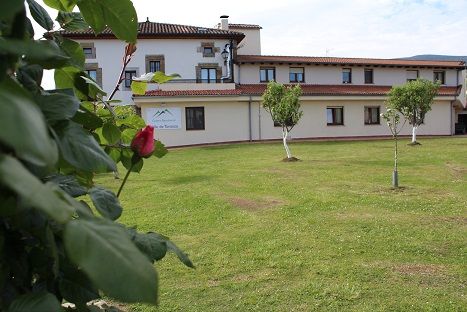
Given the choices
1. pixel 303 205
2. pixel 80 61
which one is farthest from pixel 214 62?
pixel 80 61

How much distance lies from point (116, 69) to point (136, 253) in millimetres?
27758

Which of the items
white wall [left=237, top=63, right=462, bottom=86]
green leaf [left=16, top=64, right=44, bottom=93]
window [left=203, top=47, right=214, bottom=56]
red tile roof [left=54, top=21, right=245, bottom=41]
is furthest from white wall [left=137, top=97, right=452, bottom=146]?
green leaf [left=16, top=64, right=44, bottom=93]

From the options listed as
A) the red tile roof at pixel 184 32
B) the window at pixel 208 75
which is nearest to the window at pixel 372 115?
the red tile roof at pixel 184 32

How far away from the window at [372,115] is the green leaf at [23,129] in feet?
94.5

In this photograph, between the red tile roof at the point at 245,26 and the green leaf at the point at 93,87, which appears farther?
the red tile roof at the point at 245,26

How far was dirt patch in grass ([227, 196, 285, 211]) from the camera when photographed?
9.08 metres

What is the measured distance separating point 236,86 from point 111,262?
26169 millimetres

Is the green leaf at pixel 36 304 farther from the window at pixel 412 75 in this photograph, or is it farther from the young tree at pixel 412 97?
the window at pixel 412 75

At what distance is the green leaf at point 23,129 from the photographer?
315 millimetres

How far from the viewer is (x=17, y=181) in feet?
1.11

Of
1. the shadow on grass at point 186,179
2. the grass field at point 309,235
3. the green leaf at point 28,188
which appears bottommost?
the grass field at point 309,235

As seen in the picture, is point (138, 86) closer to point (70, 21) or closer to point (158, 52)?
point (70, 21)

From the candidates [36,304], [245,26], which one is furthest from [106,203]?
[245,26]

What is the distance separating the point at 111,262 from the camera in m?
0.40
